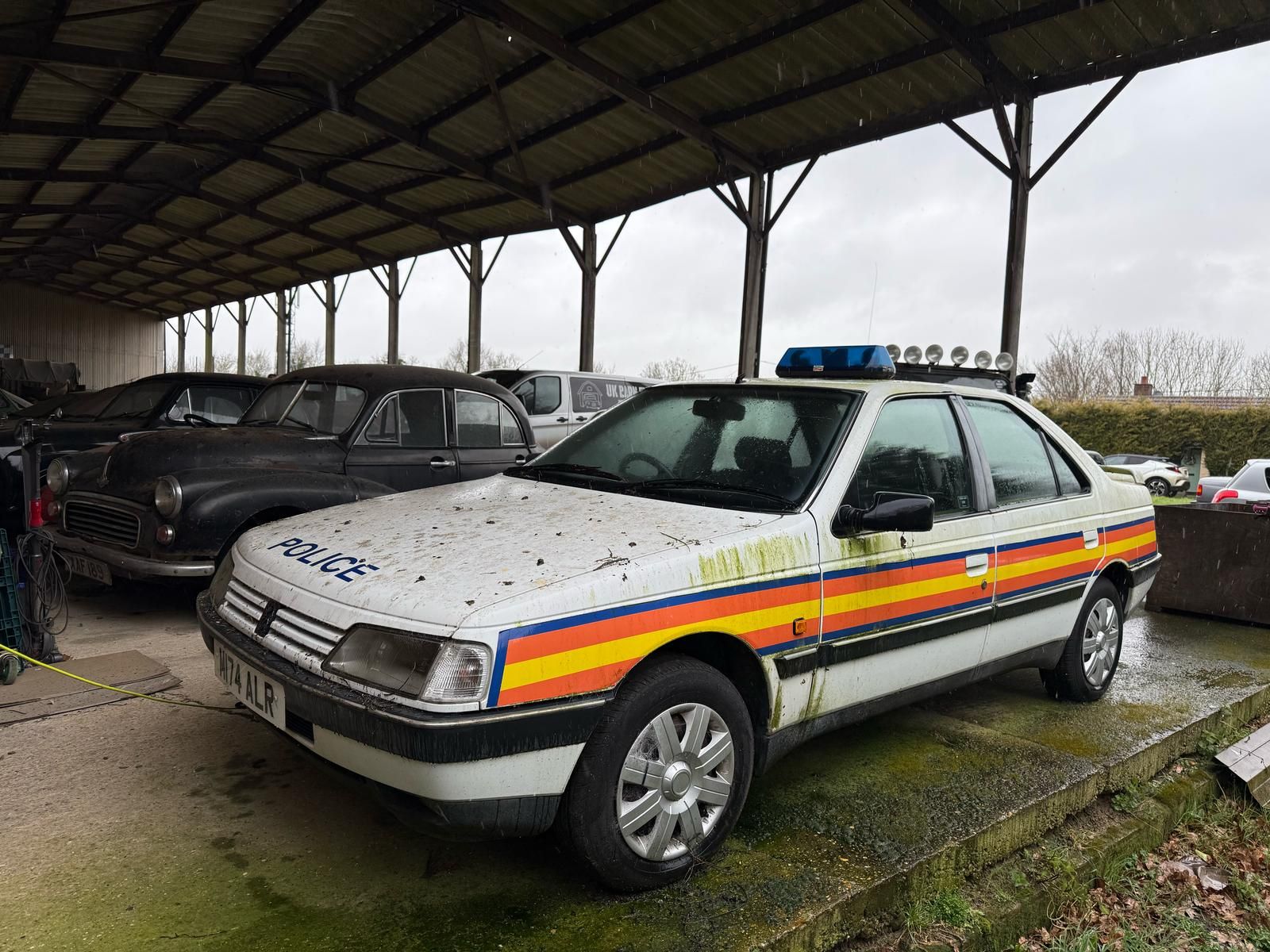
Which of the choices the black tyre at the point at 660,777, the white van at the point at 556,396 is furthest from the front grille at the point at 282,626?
the white van at the point at 556,396

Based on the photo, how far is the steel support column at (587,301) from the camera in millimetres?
16938

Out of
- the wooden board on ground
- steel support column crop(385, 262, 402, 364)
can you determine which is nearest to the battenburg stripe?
the wooden board on ground

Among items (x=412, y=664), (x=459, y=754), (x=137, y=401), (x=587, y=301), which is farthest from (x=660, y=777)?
(x=587, y=301)

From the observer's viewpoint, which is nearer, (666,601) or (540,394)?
(666,601)

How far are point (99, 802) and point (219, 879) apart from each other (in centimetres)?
74

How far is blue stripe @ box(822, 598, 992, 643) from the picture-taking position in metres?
2.92

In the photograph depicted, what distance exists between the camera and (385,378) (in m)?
6.28

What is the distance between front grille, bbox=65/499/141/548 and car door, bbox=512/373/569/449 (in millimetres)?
6609

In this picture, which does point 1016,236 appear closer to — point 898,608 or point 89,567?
point 898,608

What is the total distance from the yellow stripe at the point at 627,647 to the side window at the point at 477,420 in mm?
4202

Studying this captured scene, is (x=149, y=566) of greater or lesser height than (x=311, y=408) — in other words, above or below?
below

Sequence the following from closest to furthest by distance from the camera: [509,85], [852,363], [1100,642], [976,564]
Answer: [976,564] < [852,363] < [1100,642] < [509,85]

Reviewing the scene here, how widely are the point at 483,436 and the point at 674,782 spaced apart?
4.54 metres

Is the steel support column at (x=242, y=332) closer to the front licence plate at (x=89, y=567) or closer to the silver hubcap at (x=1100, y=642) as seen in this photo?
the front licence plate at (x=89, y=567)
